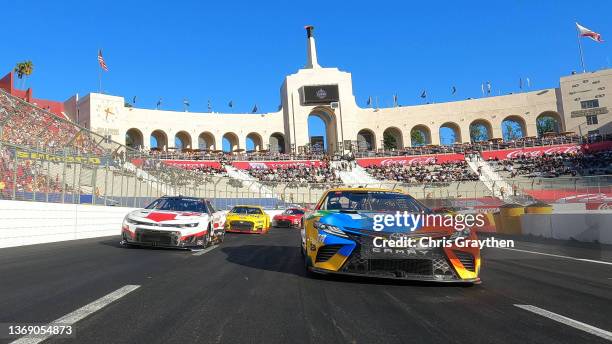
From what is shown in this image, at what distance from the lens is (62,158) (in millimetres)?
12500

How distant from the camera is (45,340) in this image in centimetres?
283

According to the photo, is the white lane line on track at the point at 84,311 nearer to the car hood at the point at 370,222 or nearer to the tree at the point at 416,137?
the car hood at the point at 370,222

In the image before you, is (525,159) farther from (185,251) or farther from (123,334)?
(123,334)

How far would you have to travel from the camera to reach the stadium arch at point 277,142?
69.5m

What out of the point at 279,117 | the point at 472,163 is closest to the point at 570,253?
the point at 472,163

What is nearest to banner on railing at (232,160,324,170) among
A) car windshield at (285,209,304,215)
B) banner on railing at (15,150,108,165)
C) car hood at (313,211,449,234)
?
car windshield at (285,209,304,215)

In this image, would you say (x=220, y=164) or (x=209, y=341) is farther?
(x=220, y=164)

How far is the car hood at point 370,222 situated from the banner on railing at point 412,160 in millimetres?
50821

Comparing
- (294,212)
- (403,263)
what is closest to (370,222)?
(403,263)

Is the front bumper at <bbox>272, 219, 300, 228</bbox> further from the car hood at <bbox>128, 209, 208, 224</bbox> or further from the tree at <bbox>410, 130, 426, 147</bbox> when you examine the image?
the tree at <bbox>410, 130, 426, 147</bbox>

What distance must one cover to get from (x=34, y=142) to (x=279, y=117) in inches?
2278

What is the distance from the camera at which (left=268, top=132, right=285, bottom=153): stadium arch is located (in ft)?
228

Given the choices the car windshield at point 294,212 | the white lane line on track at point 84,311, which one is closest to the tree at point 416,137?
the car windshield at point 294,212

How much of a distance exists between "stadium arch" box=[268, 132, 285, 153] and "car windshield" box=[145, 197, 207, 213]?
58031 mm
